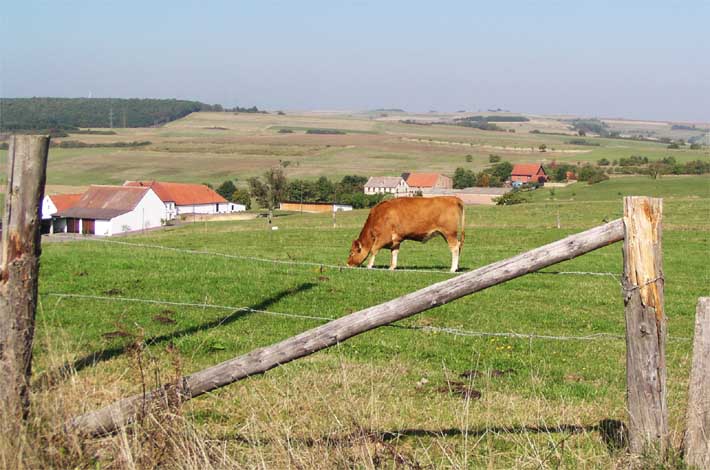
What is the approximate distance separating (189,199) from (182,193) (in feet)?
3.76

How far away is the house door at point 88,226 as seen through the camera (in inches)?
3063

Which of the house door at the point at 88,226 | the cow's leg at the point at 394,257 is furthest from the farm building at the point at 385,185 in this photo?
the cow's leg at the point at 394,257

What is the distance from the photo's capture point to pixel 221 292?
43.9ft

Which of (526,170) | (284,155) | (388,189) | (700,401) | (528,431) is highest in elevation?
(700,401)

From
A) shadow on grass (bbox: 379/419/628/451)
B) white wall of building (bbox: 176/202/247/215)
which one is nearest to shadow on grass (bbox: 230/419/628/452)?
shadow on grass (bbox: 379/419/628/451)

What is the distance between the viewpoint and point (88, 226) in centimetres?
7856

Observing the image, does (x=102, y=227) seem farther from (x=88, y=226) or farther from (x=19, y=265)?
(x=19, y=265)

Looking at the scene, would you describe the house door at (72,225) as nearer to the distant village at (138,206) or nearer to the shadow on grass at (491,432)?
the distant village at (138,206)

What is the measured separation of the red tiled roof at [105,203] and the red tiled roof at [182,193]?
27.5 ft

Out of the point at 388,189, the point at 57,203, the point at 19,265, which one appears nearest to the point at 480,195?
the point at 388,189

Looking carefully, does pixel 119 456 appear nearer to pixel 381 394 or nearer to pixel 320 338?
pixel 320 338

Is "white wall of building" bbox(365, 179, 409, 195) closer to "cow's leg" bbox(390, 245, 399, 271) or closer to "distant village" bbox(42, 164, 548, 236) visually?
"distant village" bbox(42, 164, 548, 236)

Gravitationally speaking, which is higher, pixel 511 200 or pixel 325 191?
pixel 511 200

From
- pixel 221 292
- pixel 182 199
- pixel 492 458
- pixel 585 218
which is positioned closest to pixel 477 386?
pixel 492 458
